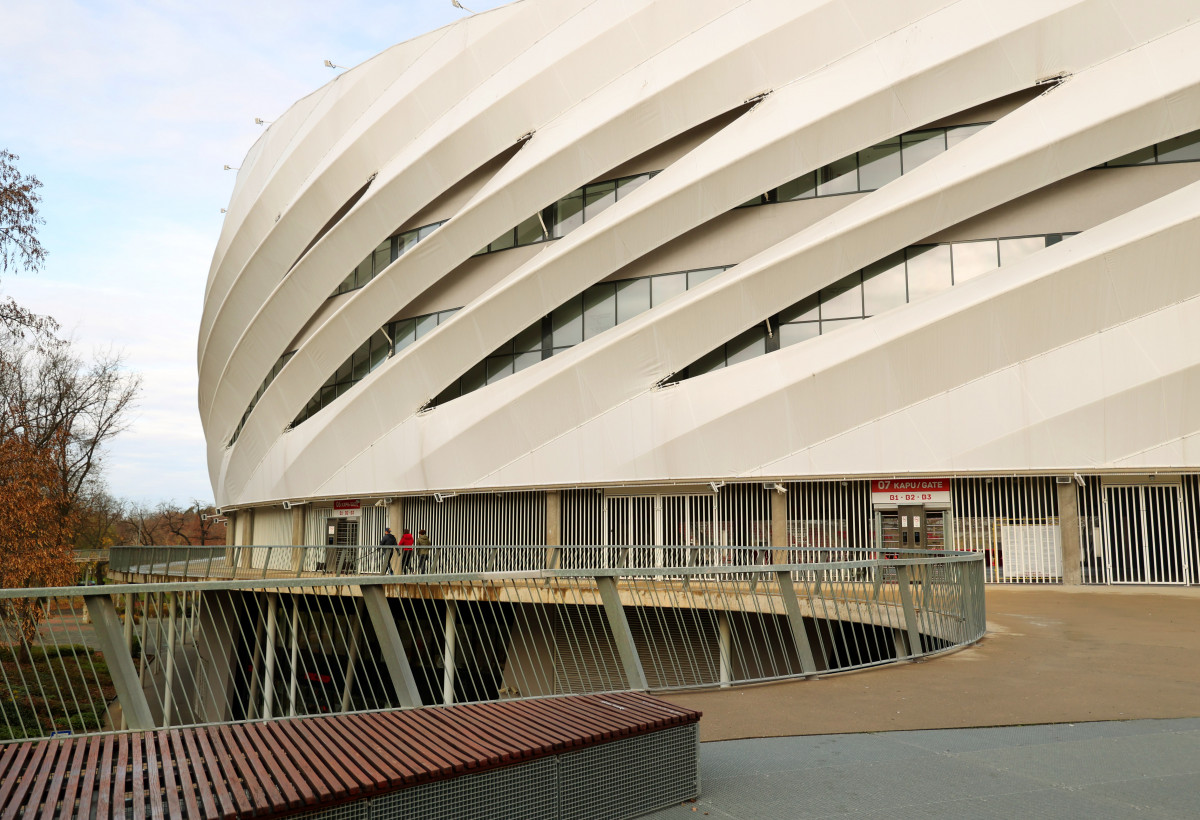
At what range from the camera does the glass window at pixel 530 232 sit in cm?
3105

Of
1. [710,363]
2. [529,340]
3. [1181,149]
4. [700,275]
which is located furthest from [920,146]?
[529,340]

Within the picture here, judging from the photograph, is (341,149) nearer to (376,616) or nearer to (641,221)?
(641,221)

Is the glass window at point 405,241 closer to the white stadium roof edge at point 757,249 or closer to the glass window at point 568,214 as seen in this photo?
the white stadium roof edge at point 757,249

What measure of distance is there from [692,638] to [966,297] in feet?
39.4

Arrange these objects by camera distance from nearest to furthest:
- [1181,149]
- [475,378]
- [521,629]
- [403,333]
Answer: [521,629] → [1181,149] → [475,378] → [403,333]

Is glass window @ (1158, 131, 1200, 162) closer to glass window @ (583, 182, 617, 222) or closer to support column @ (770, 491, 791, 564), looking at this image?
support column @ (770, 491, 791, 564)

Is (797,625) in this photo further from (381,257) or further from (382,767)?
(381,257)

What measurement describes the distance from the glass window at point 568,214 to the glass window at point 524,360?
392 cm

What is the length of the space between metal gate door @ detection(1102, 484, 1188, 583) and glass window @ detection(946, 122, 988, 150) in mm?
10240

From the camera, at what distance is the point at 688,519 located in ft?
89.2

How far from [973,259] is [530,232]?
13517 mm

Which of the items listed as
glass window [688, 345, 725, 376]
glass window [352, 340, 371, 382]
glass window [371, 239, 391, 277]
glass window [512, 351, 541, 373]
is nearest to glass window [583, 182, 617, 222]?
glass window [512, 351, 541, 373]

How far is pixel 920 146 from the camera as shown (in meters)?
27.1

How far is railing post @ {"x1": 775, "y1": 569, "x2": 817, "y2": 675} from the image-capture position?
928 cm
